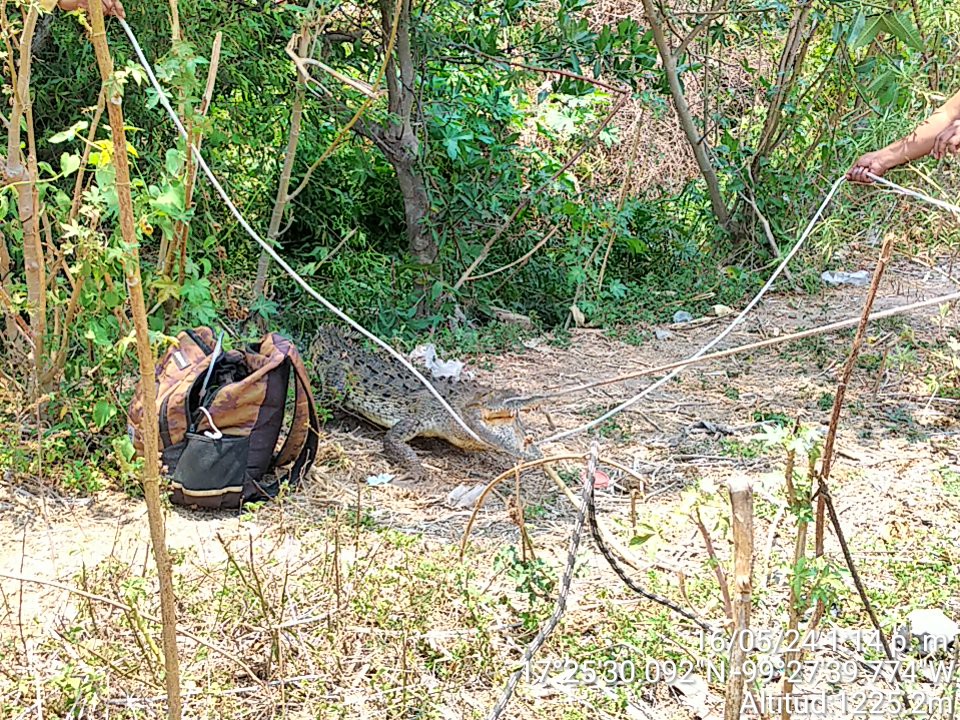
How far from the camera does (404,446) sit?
154 inches

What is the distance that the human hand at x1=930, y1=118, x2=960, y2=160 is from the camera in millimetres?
3273

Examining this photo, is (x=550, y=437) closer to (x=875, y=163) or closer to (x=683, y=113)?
(x=875, y=163)

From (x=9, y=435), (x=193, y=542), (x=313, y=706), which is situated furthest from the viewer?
(x=9, y=435)

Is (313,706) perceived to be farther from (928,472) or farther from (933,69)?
(933,69)

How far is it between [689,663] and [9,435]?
2.45m

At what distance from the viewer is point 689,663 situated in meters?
2.36

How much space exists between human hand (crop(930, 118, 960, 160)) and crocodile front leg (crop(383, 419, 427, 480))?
2.13 meters

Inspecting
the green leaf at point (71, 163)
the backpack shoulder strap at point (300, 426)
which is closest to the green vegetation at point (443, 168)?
the backpack shoulder strap at point (300, 426)

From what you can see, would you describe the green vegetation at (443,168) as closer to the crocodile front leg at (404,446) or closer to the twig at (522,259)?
the twig at (522,259)

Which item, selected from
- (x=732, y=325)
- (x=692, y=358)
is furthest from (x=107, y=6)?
(x=732, y=325)

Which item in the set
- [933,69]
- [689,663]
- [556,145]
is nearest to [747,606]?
[689,663]

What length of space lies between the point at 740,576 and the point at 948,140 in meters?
2.35

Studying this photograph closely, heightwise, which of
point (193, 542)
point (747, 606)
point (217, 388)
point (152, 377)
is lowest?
point (193, 542)

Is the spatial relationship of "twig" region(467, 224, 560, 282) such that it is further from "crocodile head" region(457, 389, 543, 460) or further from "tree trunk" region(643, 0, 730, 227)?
A: "crocodile head" region(457, 389, 543, 460)
